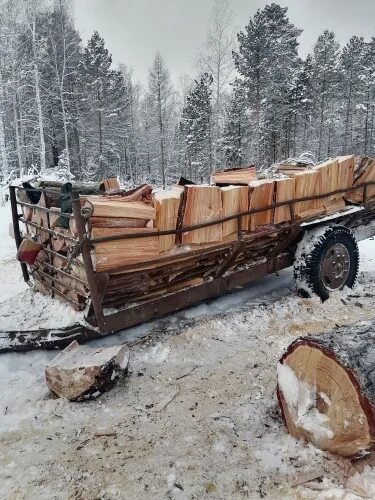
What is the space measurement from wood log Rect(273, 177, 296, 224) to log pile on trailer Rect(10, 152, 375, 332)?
11mm

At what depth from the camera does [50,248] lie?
4164mm

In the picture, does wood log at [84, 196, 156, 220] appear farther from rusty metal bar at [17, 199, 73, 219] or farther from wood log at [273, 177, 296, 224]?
wood log at [273, 177, 296, 224]

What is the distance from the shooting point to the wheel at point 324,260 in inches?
188

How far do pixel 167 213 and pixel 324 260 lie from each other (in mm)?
2356

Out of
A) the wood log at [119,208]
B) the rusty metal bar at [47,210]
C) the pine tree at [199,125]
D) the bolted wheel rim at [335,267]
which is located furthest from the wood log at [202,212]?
the pine tree at [199,125]

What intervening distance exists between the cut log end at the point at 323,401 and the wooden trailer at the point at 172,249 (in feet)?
5.20

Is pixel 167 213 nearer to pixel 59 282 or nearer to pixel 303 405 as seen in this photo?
pixel 59 282

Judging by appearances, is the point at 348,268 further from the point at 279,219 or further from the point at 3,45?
the point at 3,45

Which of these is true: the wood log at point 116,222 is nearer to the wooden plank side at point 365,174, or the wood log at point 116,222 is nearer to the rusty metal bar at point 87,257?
the rusty metal bar at point 87,257

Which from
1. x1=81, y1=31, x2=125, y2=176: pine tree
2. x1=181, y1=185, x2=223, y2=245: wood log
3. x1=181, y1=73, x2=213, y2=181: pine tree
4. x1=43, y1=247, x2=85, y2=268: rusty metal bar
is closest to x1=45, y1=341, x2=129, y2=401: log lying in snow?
x1=43, y1=247, x2=85, y2=268: rusty metal bar

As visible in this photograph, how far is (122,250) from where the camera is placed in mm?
3412

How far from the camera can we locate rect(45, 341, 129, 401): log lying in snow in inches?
120

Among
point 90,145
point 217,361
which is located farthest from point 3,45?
point 217,361

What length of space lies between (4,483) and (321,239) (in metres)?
3.94
